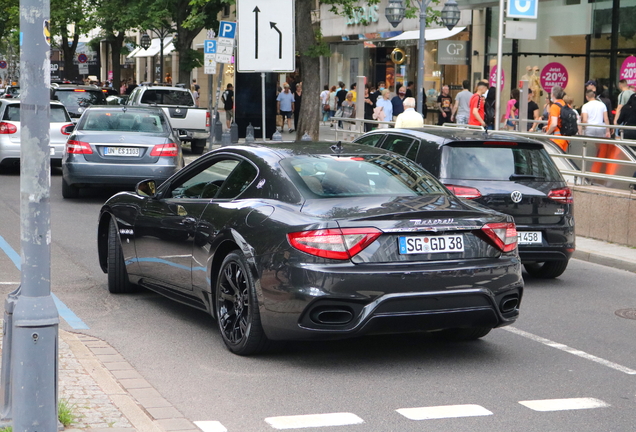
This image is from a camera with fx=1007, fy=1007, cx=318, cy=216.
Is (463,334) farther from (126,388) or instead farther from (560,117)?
(560,117)

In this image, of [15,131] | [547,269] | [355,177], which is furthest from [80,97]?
[355,177]

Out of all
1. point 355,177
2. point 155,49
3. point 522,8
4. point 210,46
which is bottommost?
point 355,177

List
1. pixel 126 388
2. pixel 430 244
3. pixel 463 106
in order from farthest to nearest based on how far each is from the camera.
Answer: pixel 463 106 < pixel 430 244 < pixel 126 388

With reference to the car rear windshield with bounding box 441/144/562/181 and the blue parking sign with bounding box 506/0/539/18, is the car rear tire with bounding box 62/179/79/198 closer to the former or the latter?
the blue parking sign with bounding box 506/0/539/18

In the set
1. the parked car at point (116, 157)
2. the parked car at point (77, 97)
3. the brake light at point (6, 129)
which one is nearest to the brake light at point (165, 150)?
the parked car at point (116, 157)

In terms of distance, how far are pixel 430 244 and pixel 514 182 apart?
3.96m

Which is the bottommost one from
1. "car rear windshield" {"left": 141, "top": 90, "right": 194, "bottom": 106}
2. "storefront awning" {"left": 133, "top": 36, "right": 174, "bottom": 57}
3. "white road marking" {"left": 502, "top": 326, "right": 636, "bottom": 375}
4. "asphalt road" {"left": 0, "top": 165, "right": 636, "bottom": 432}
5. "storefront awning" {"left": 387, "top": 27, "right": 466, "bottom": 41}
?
"white road marking" {"left": 502, "top": 326, "right": 636, "bottom": 375}

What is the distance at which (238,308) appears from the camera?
6.68 metres

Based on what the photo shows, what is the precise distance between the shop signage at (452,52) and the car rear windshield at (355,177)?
27.5 metres

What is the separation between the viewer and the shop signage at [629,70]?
→ 2464 centimetres

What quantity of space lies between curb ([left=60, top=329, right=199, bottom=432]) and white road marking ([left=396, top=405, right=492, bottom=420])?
122 cm

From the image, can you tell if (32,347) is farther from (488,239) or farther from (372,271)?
(488,239)

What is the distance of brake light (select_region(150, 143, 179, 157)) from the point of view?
1650 cm

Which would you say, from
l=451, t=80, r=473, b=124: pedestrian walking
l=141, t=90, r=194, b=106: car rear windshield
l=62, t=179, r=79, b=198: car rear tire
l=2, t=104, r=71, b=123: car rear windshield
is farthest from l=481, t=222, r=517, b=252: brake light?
l=141, t=90, r=194, b=106: car rear windshield
